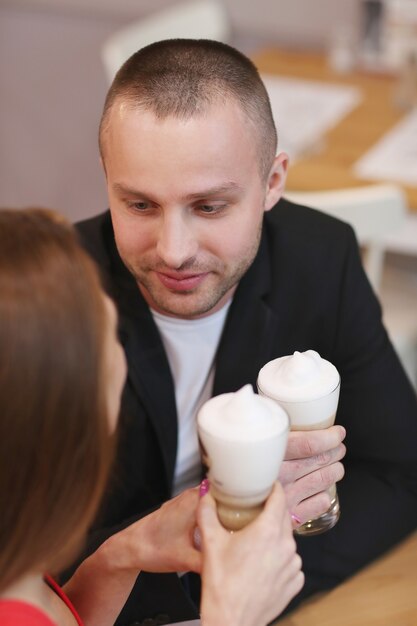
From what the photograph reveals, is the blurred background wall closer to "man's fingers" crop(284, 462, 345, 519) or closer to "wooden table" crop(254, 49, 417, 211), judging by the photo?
"wooden table" crop(254, 49, 417, 211)

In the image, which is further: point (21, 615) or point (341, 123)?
point (341, 123)

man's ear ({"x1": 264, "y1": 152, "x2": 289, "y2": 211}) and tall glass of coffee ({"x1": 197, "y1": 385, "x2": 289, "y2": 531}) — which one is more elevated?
man's ear ({"x1": 264, "y1": 152, "x2": 289, "y2": 211})

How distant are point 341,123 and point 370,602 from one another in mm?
1701

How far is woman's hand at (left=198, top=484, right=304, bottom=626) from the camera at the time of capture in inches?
32.9

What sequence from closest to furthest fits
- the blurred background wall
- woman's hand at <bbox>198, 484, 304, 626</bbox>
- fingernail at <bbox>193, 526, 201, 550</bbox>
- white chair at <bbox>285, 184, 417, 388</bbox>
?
woman's hand at <bbox>198, 484, 304, 626</bbox>, fingernail at <bbox>193, 526, 201, 550</bbox>, white chair at <bbox>285, 184, 417, 388</bbox>, the blurred background wall

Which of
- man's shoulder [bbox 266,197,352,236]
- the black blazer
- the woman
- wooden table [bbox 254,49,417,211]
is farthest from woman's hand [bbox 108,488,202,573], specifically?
wooden table [bbox 254,49,417,211]

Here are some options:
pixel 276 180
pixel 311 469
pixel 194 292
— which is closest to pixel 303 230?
pixel 276 180

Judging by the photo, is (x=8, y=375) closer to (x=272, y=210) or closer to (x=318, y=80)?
(x=272, y=210)

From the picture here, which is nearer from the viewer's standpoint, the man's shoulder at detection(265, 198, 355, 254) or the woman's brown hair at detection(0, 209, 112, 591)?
the woman's brown hair at detection(0, 209, 112, 591)

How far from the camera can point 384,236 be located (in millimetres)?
2080

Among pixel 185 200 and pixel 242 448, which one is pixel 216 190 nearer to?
pixel 185 200

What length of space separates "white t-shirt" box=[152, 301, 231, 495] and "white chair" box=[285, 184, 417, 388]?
1.48ft

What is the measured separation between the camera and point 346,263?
4.84ft

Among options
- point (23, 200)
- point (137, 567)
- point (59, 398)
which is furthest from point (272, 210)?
point (23, 200)
